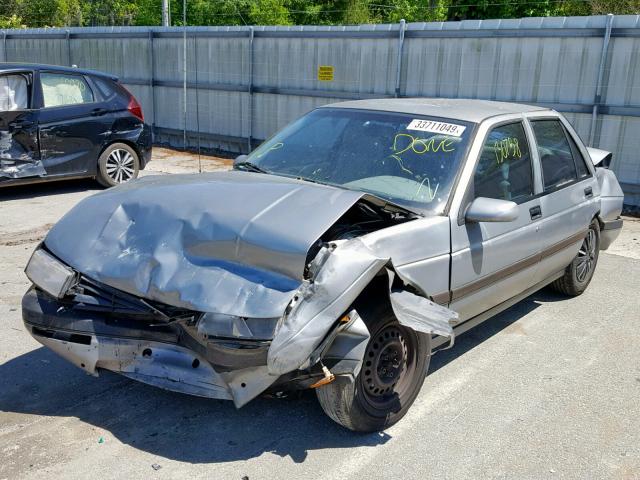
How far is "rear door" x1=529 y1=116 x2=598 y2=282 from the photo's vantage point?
496 centimetres

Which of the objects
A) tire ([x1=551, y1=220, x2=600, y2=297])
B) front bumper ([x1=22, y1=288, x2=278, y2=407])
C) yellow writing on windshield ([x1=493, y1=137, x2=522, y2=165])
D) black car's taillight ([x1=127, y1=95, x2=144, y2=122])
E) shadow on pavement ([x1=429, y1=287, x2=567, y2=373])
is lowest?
shadow on pavement ([x1=429, y1=287, x2=567, y2=373])

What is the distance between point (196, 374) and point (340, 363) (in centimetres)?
68

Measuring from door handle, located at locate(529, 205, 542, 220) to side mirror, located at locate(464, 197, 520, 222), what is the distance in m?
0.79

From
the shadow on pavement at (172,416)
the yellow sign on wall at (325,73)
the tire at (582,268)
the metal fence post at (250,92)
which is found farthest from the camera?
the metal fence post at (250,92)

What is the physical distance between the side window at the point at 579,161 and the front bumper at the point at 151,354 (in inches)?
144

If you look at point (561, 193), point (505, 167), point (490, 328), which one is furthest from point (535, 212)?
point (490, 328)

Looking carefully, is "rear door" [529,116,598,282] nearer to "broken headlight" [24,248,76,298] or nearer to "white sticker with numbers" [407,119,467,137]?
"white sticker with numbers" [407,119,467,137]

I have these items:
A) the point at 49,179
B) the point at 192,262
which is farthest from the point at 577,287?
the point at 49,179

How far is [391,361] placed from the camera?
11.9 ft

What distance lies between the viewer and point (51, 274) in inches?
138

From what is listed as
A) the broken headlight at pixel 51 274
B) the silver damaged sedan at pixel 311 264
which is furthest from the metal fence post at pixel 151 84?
the broken headlight at pixel 51 274

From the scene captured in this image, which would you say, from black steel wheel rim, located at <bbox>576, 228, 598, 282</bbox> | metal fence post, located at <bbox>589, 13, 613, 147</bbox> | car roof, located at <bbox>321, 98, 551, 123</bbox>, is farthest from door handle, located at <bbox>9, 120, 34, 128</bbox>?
metal fence post, located at <bbox>589, 13, 613, 147</bbox>

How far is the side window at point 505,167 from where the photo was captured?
432cm

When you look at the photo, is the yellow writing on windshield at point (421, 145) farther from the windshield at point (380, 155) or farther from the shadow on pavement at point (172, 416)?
the shadow on pavement at point (172, 416)
